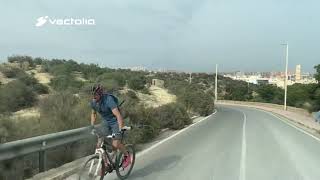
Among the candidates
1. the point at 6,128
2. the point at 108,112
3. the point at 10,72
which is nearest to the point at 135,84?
the point at 10,72

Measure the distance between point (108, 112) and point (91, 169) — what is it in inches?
54.1

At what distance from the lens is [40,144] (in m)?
10.7

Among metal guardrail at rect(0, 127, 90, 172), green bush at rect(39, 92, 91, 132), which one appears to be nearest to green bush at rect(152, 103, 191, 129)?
green bush at rect(39, 92, 91, 132)

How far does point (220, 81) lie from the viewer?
7520 inches

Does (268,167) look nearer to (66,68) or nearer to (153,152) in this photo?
(153,152)

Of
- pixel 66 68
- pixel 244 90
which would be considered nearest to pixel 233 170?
pixel 66 68

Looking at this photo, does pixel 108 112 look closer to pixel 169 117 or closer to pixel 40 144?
pixel 40 144

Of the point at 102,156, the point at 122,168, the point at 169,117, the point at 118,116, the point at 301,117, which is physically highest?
the point at 118,116

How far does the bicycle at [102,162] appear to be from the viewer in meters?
9.52

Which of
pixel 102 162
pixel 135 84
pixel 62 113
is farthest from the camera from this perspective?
pixel 135 84

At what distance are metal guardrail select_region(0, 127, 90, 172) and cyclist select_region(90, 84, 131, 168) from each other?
4.18 feet

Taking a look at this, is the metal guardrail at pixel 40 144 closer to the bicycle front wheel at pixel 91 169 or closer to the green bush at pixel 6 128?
the green bush at pixel 6 128

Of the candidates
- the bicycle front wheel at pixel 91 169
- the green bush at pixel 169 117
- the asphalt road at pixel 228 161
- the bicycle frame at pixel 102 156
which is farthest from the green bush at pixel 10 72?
the bicycle front wheel at pixel 91 169

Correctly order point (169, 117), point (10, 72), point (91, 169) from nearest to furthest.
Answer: point (91, 169)
point (169, 117)
point (10, 72)
